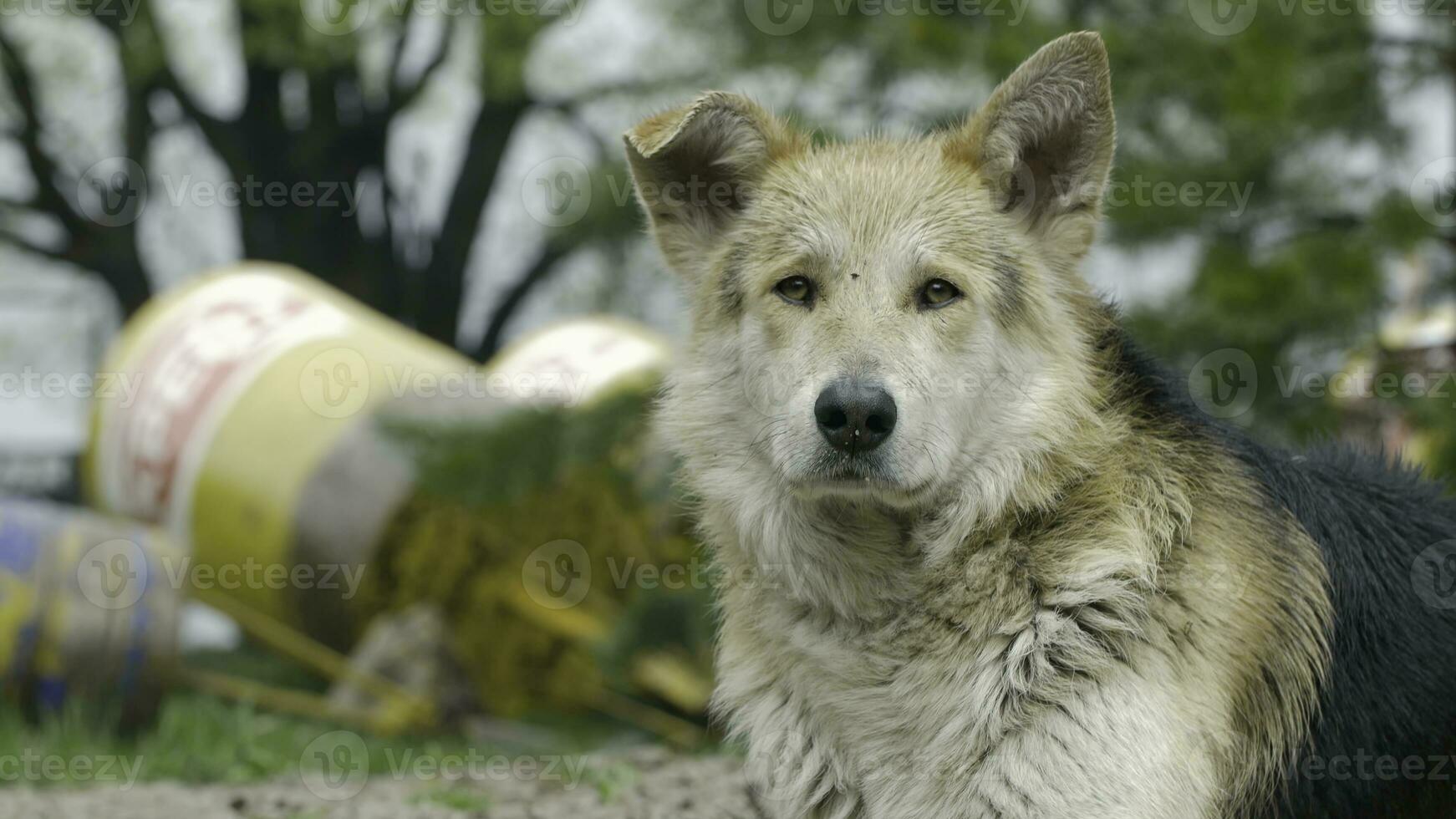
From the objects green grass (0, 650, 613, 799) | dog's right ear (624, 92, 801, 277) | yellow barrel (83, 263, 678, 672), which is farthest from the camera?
yellow barrel (83, 263, 678, 672)

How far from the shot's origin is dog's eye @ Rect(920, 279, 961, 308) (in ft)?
13.8

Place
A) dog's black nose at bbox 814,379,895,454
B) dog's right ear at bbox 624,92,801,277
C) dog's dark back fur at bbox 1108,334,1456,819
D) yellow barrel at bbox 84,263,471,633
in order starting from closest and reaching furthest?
dog's black nose at bbox 814,379,895,454 < dog's dark back fur at bbox 1108,334,1456,819 < dog's right ear at bbox 624,92,801,277 < yellow barrel at bbox 84,263,471,633

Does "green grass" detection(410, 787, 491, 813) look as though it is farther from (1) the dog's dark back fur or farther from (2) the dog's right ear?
(1) the dog's dark back fur

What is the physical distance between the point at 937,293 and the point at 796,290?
1.44ft

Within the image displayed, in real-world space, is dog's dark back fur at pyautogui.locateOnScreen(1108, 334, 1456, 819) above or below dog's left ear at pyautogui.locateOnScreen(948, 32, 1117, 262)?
below

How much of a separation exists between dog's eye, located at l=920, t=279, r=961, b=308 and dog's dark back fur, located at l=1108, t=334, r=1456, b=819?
656 mm

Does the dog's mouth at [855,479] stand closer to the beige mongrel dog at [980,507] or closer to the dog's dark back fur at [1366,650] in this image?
the beige mongrel dog at [980,507]

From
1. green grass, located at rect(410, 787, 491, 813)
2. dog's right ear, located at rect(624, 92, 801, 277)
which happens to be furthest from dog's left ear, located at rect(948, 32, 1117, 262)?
green grass, located at rect(410, 787, 491, 813)

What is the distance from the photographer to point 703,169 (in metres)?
4.79

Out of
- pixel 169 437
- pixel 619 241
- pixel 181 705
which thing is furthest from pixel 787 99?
pixel 181 705

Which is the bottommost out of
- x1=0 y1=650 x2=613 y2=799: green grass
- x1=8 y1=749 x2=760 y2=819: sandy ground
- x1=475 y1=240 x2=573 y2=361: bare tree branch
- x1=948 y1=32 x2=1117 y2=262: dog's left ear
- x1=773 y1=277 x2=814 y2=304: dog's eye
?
x1=475 y1=240 x2=573 y2=361: bare tree branch

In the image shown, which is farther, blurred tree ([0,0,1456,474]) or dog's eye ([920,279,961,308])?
blurred tree ([0,0,1456,474])

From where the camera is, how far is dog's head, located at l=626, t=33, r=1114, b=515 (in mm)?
3938

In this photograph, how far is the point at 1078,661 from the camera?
12.5 feet
